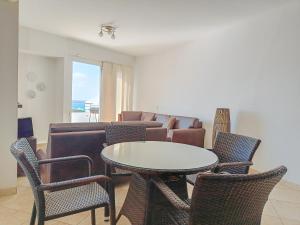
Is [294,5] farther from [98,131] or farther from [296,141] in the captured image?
[98,131]

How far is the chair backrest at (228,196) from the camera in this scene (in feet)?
3.48

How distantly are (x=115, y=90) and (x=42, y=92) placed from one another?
2.05 meters

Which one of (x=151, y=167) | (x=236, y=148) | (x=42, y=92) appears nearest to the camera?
(x=151, y=167)

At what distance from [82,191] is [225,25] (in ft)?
12.9

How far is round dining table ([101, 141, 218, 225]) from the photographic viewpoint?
160cm

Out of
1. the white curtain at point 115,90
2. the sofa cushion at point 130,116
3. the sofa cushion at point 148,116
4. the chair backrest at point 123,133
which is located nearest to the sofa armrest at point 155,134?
the chair backrest at point 123,133

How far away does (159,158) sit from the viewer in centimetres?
182

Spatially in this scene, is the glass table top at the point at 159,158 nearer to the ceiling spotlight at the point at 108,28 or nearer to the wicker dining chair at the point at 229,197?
the wicker dining chair at the point at 229,197

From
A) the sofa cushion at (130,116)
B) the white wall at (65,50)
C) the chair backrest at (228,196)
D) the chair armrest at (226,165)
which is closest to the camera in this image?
the chair backrest at (228,196)

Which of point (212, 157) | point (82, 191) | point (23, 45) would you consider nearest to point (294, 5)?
point (212, 157)

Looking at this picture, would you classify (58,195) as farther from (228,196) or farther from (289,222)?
(289,222)

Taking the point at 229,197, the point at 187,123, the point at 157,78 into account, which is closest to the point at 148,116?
the point at 157,78

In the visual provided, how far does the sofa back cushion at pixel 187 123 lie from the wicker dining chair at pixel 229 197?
387cm

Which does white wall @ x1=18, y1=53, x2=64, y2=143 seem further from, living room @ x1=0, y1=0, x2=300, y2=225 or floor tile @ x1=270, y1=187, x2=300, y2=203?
floor tile @ x1=270, y1=187, x2=300, y2=203
